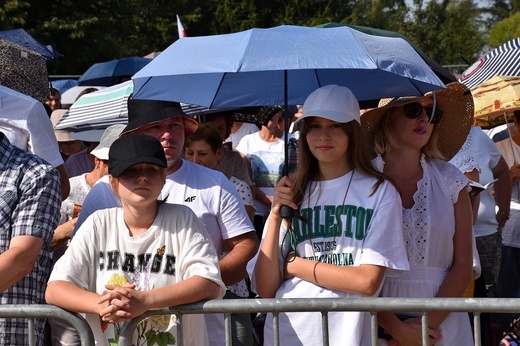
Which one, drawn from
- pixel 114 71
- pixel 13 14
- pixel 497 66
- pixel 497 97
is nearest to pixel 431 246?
pixel 497 97

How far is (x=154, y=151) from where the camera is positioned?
4.12 metres

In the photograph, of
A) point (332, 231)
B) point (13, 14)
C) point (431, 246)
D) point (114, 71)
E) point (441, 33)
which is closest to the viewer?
point (332, 231)

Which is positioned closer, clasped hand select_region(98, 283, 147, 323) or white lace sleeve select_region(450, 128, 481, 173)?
clasped hand select_region(98, 283, 147, 323)

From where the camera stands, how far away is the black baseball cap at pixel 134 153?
13.4ft

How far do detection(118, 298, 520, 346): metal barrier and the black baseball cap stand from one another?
0.63 metres

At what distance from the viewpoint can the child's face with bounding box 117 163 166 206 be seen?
13.5ft

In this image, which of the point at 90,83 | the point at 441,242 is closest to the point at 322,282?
the point at 441,242

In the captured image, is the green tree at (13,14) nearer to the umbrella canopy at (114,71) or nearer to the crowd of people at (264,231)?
the umbrella canopy at (114,71)

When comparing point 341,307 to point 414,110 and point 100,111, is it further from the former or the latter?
point 100,111

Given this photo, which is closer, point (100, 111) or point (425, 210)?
point (425, 210)

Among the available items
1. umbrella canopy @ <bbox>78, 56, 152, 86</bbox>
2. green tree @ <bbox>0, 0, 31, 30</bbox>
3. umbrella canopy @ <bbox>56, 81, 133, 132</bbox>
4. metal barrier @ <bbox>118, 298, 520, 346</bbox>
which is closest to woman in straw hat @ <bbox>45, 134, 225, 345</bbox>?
metal barrier @ <bbox>118, 298, 520, 346</bbox>

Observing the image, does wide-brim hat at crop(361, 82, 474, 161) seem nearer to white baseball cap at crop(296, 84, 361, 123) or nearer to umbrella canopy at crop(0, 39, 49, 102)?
white baseball cap at crop(296, 84, 361, 123)

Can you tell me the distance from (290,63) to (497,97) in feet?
12.6

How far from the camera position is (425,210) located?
456 cm
